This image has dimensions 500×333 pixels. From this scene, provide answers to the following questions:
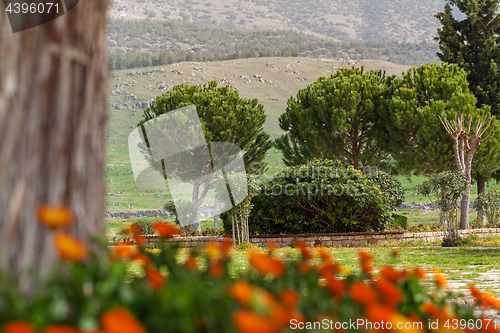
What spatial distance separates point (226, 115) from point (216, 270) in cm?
1772

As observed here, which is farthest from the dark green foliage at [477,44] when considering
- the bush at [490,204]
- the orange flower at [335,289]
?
the orange flower at [335,289]

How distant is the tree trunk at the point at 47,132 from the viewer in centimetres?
111

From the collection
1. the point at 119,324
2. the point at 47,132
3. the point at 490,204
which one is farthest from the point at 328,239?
the point at 119,324

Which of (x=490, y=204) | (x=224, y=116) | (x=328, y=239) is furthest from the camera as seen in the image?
(x=224, y=116)

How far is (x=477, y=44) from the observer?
18.0m

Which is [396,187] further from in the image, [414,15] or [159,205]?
[414,15]

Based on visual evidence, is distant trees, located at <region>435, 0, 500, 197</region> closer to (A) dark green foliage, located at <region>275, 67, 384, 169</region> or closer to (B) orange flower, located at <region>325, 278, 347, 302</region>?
(A) dark green foliage, located at <region>275, 67, 384, 169</region>

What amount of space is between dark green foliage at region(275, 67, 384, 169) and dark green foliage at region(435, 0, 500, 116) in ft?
13.1

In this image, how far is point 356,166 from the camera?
16.9 m

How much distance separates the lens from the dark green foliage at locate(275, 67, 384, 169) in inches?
646

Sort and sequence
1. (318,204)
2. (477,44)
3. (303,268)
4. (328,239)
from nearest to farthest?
1. (303,268)
2. (328,239)
3. (318,204)
4. (477,44)

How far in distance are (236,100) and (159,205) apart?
43.1ft

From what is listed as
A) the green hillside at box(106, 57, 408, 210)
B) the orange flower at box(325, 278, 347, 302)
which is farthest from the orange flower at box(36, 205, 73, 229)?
the green hillside at box(106, 57, 408, 210)

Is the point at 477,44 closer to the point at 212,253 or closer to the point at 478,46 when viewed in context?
the point at 478,46
